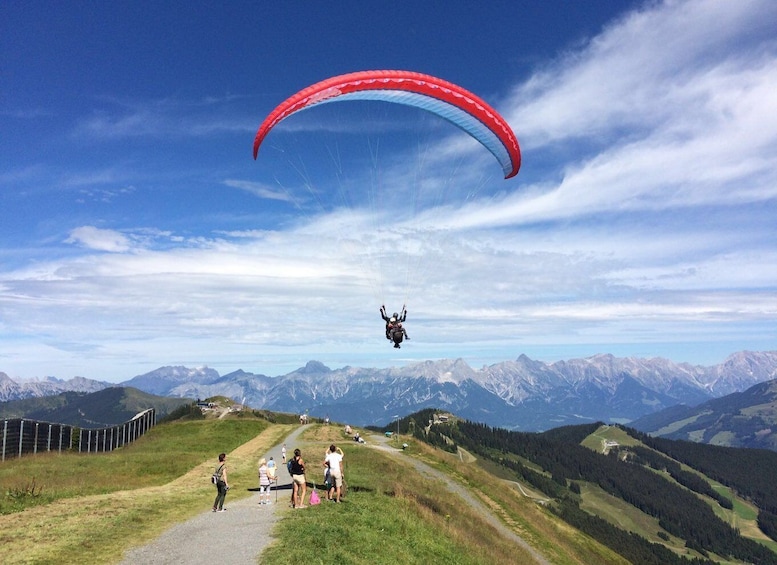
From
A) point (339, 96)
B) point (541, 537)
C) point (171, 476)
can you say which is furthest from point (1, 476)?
point (541, 537)

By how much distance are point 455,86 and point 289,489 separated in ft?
80.9

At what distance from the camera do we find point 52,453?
4247 cm

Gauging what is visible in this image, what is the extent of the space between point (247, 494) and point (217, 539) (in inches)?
350

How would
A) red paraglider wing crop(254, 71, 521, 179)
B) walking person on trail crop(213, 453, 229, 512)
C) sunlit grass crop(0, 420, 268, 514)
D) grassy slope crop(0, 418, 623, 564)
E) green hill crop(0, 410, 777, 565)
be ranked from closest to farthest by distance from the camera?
grassy slope crop(0, 418, 623, 564), green hill crop(0, 410, 777, 565), walking person on trail crop(213, 453, 229, 512), red paraglider wing crop(254, 71, 521, 179), sunlit grass crop(0, 420, 268, 514)

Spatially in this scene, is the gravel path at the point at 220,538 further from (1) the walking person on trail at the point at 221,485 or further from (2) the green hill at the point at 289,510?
(2) the green hill at the point at 289,510

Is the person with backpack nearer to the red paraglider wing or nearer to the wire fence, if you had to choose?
the red paraglider wing

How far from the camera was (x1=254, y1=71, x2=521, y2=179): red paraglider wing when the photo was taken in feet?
77.9

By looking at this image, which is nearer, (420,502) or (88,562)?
(88,562)

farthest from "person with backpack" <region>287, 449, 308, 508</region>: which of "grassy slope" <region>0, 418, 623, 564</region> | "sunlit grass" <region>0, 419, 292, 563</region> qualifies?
"sunlit grass" <region>0, 419, 292, 563</region>

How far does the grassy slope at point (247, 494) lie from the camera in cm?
1664

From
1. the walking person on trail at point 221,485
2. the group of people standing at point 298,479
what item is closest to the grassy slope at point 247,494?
the group of people standing at point 298,479

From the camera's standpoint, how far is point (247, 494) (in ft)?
85.0

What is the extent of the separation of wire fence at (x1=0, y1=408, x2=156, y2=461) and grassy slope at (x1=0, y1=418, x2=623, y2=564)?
2348 mm

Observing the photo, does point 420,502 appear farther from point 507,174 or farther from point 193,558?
point 507,174
